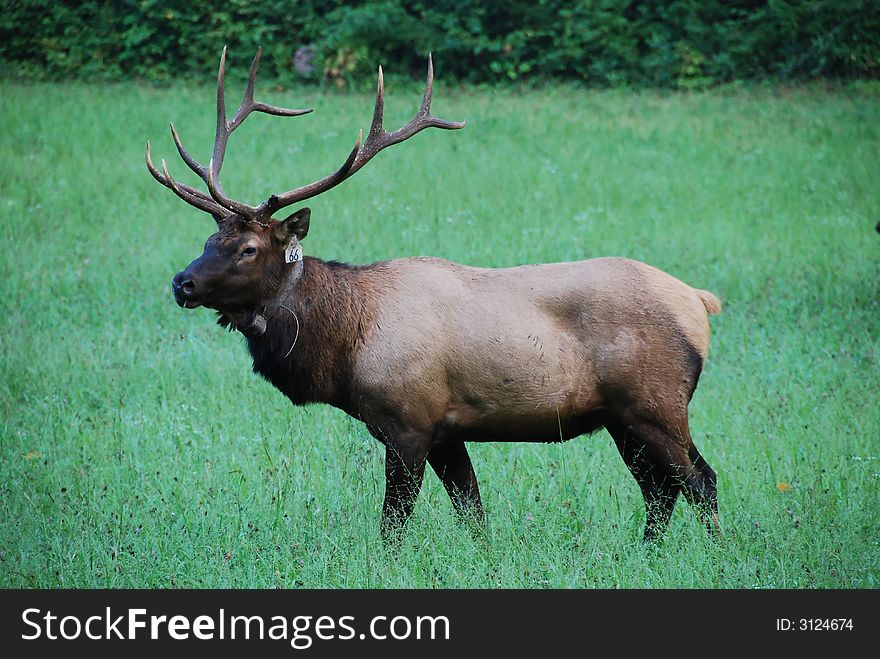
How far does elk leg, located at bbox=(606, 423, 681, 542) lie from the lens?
21.3 feet

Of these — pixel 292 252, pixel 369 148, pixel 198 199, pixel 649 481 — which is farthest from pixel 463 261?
pixel 198 199

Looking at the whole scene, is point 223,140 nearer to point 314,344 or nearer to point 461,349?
point 314,344

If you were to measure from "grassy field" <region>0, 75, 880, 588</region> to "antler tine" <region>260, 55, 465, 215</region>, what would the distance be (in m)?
1.63

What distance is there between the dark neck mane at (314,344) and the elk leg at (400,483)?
0.44m

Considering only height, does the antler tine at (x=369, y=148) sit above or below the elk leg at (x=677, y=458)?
above

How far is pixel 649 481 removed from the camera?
679cm

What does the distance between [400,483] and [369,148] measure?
1.98 m

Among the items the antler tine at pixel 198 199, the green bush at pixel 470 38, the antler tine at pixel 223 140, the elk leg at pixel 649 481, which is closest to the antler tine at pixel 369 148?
the antler tine at pixel 223 140

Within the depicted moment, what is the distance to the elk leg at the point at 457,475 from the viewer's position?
658 centimetres

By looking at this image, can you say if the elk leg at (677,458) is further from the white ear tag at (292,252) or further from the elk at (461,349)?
the white ear tag at (292,252)

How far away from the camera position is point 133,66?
79.5ft

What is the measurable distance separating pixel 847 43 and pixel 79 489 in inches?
728

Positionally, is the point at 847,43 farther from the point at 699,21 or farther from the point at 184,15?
the point at 184,15

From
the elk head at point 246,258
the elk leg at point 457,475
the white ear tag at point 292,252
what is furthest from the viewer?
the elk leg at point 457,475
